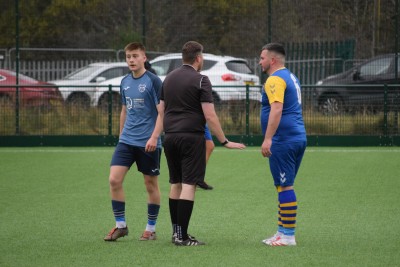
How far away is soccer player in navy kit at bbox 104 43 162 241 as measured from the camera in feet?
26.5

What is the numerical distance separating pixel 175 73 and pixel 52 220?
97.5 inches

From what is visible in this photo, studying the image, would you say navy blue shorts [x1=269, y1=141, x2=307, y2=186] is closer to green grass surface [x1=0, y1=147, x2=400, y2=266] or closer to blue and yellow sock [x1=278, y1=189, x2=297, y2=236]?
blue and yellow sock [x1=278, y1=189, x2=297, y2=236]

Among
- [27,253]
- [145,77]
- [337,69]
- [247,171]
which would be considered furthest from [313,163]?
[27,253]

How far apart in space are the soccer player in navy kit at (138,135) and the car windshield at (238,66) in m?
13.0

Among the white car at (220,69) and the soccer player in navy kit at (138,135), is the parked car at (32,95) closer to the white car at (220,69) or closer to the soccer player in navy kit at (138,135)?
the white car at (220,69)

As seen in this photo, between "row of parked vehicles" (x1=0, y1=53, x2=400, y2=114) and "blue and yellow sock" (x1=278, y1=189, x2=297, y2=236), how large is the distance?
417 inches

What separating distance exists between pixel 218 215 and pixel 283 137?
7.12 feet

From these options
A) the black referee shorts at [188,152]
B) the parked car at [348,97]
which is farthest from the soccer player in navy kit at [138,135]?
the parked car at [348,97]

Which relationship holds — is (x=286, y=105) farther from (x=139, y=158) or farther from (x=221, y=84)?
(x=221, y=84)

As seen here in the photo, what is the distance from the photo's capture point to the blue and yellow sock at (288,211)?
304 inches

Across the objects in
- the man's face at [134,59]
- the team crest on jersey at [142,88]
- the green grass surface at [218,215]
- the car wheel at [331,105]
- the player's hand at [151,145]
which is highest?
the man's face at [134,59]

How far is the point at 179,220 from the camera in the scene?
25.3ft

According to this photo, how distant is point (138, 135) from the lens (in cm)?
811

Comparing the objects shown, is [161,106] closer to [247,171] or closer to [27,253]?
[27,253]
